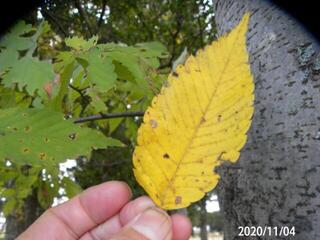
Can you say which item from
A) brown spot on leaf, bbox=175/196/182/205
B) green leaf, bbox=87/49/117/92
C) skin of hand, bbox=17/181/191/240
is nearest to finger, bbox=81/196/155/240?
skin of hand, bbox=17/181/191/240

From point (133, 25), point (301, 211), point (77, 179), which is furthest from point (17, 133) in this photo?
point (77, 179)

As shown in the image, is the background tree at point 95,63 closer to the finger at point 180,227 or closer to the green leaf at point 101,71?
the green leaf at point 101,71

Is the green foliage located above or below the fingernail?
above

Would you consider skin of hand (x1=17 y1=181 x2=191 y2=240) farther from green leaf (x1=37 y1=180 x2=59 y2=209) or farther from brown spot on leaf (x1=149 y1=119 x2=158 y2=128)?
green leaf (x1=37 y1=180 x2=59 y2=209)

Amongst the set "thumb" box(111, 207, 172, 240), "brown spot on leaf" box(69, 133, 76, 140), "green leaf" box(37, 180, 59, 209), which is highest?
"brown spot on leaf" box(69, 133, 76, 140)

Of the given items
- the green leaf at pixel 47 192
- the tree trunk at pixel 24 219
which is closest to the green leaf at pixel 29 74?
the green leaf at pixel 47 192


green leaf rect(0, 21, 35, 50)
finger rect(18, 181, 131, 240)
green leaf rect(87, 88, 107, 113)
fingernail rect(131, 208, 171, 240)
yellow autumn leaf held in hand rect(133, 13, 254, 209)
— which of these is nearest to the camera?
yellow autumn leaf held in hand rect(133, 13, 254, 209)
